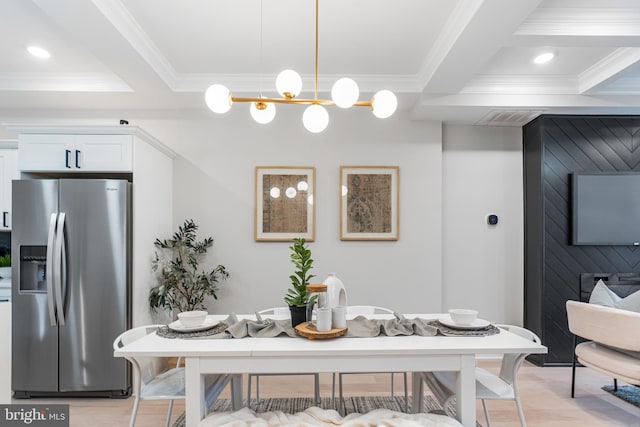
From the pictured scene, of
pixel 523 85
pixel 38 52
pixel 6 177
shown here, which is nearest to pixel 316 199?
pixel 523 85

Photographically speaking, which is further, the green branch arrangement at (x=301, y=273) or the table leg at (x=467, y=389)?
the green branch arrangement at (x=301, y=273)

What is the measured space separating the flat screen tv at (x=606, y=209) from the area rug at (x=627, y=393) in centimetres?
128

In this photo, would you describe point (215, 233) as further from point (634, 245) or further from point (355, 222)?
point (634, 245)

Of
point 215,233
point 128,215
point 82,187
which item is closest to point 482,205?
point 215,233

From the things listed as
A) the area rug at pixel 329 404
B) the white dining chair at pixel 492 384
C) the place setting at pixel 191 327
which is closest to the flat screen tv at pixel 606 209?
the white dining chair at pixel 492 384

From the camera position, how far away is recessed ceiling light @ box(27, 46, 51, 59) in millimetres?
2947

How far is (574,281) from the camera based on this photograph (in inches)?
151

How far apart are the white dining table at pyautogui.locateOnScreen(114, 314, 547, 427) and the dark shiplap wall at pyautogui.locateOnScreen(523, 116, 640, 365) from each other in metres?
2.33

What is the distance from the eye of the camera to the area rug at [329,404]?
2881 millimetres

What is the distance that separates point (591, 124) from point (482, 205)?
4.20 feet

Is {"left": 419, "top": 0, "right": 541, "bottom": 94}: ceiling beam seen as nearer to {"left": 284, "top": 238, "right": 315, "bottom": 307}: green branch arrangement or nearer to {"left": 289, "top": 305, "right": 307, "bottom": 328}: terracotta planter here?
{"left": 284, "top": 238, "right": 315, "bottom": 307}: green branch arrangement

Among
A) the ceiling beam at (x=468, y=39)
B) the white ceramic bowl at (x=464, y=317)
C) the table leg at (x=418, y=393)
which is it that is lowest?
the table leg at (x=418, y=393)

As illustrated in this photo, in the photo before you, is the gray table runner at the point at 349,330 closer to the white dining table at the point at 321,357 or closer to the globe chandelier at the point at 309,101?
the white dining table at the point at 321,357

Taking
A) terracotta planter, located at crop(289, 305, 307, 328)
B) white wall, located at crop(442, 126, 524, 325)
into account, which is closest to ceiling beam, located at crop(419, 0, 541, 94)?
white wall, located at crop(442, 126, 524, 325)
